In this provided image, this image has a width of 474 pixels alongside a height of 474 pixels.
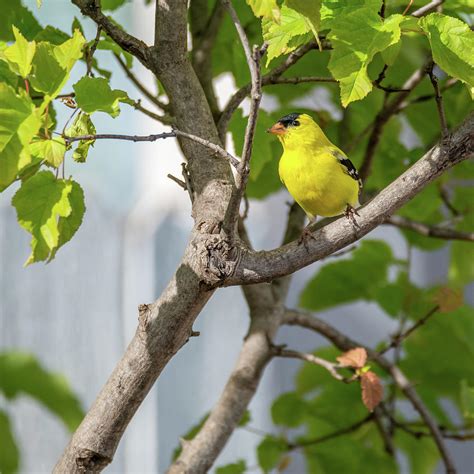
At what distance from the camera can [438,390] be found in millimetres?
1184

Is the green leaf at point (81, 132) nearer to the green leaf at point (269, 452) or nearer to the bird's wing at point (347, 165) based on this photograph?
the bird's wing at point (347, 165)

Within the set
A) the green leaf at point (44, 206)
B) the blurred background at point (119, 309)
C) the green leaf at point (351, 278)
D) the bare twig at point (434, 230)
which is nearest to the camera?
the green leaf at point (44, 206)

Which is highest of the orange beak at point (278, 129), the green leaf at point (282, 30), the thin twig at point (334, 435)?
the orange beak at point (278, 129)

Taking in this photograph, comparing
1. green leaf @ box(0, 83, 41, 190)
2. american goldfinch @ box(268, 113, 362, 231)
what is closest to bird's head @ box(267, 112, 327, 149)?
american goldfinch @ box(268, 113, 362, 231)

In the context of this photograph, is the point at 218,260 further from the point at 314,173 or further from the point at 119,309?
the point at 119,309

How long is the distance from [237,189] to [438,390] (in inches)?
28.7

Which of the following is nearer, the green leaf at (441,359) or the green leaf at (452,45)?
the green leaf at (452,45)

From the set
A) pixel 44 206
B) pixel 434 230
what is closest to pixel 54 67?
pixel 44 206

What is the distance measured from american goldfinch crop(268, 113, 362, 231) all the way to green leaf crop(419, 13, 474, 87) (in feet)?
0.79

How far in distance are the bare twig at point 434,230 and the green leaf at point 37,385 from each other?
1.48 ft

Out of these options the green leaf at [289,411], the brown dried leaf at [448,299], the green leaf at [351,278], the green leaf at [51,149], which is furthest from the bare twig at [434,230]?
the green leaf at [51,149]

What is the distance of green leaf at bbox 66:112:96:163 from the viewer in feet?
1.96

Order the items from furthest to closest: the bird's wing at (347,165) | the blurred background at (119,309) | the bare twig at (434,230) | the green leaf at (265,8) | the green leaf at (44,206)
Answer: the blurred background at (119,309) < the bare twig at (434,230) < the bird's wing at (347,165) < the green leaf at (44,206) < the green leaf at (265,8)

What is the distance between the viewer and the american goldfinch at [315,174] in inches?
32.2
